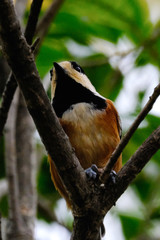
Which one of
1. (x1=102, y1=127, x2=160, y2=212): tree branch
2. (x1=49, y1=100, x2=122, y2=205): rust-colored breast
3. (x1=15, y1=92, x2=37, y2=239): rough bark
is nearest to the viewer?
(x1=102, y1=127, x2=160, y2=212): tree branch

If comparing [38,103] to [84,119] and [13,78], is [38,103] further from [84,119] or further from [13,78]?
[84,119]

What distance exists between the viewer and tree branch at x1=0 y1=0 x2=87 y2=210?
2365 mm

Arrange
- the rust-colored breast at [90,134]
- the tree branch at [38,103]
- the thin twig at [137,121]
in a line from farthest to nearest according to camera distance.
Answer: the rust-colored breast at [90,134]
the thin twig at [137,121]
the tree branch at [38,103]

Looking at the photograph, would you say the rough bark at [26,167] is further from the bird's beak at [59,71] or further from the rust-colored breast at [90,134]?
the bird's beak at [59,71]

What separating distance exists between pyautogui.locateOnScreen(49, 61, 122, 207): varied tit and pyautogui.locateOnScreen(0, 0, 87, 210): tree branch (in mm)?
1035

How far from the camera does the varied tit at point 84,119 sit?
3898 mm

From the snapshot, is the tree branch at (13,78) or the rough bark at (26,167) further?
the rough bark at (26,167)

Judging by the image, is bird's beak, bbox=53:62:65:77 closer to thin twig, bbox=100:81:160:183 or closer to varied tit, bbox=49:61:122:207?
varied tit, bbox=49:61:122:207

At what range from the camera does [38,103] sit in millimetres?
2564

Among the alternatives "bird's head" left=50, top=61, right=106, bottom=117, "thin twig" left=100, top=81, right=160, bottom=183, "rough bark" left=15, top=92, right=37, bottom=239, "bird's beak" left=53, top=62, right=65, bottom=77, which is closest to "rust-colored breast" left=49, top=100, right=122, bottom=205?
"bird's head" left=50, top=61, right=106, bottom=117

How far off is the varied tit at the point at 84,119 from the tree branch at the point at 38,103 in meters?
1.04

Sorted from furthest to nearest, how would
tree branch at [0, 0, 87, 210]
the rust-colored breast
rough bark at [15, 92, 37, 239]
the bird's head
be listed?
rough bark at [15, 92, 37, 239] < the bird's head < the rust-colored breast < tree branch at [0, 0, 87, 210]

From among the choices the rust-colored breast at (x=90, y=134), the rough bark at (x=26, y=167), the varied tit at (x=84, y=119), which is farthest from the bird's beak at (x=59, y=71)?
the rough bark at (x=26, y=167)

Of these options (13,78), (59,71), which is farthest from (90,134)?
(13,78)
